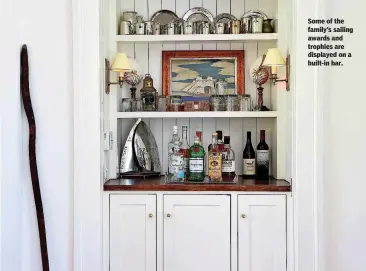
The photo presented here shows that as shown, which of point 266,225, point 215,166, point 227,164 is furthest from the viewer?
point 227,164

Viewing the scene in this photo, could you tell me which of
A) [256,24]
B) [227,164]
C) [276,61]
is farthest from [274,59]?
[227,164]

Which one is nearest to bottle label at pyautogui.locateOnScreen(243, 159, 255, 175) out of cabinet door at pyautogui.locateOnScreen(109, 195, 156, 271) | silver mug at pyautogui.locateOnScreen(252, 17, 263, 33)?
cabinet door at pyautogui.locateOnScreen(109, 195, 156, 271)

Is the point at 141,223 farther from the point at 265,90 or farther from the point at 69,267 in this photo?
the point at 265,90

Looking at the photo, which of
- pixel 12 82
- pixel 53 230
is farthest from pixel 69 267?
pixel 12 82

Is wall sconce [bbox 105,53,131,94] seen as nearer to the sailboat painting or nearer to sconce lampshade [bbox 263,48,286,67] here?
the sailboat painting

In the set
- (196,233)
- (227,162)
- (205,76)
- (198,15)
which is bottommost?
(196,233)

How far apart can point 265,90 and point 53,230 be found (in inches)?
57.2

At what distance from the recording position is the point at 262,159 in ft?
8.66

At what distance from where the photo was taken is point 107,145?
8.10 ft

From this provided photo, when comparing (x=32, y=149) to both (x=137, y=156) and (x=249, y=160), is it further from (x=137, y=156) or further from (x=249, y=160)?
(x=249, y=160)

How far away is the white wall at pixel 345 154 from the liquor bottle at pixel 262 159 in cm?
42

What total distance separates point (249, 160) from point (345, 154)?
→ 59cm

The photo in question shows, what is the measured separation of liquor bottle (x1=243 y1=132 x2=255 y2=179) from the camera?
8.75 ft

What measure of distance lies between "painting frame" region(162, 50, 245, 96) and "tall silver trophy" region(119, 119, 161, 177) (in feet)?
0.98
